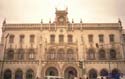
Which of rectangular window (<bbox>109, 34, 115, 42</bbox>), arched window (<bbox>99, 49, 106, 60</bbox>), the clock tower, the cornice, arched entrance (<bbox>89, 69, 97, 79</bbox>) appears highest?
the clock tower

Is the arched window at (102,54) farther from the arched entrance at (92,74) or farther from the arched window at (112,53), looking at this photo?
the arched entrance at (92,74)

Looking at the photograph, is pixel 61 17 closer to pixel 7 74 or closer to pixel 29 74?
pixel 29 74

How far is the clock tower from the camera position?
46875 millimetres

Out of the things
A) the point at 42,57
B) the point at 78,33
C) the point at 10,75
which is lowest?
the point at 10,75

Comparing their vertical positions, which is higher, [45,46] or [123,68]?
[45,46]

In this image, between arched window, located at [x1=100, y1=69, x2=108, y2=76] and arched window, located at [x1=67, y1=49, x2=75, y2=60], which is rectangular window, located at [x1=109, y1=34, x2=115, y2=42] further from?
arched window, located at [x1=67, y1=49, x2=75, y2=60]

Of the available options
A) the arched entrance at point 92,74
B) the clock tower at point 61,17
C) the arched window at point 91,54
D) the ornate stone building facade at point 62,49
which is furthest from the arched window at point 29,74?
the arched window at point 91,54

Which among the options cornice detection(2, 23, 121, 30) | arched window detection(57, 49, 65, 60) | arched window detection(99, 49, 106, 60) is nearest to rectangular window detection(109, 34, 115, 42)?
cornice detection(2, 23, 121, 30)

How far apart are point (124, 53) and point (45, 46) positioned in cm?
1487

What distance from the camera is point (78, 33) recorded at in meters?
46.0

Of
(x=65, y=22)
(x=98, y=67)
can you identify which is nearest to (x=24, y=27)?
(x=65, y=22)

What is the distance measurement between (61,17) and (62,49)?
21.5 ft

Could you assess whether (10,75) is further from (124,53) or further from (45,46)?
(124,53)

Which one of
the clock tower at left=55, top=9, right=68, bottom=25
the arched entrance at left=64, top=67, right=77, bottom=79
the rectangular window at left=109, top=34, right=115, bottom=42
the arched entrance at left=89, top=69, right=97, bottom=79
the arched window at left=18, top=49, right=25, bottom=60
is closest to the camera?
the arched entrance at left=89, top=69, right=97, bottom=79
